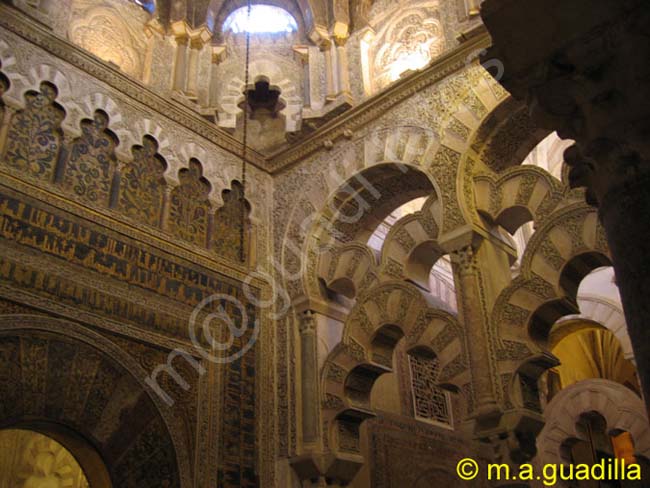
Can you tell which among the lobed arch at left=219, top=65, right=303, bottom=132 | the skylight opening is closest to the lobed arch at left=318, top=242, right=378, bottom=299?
the lobed arch at left=219, top=65, right=303, bottom=132

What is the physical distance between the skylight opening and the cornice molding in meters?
1.48

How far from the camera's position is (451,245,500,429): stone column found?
5.28 meters

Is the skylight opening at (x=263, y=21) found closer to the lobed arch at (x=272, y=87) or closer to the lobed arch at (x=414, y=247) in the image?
the lobed arch at (x=272, y=87)

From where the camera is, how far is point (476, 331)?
221 inches

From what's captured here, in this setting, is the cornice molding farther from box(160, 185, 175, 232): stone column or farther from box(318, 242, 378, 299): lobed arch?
box(318, 242, 378, 299): lobed arch

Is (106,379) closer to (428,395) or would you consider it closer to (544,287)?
(544,287)

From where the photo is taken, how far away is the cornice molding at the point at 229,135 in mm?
6035

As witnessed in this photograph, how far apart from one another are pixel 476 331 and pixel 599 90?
3324 millimetres

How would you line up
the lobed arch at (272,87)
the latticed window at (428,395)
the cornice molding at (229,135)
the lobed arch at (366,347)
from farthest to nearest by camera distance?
the latticed window at (428,395)
the lobed arch at (272,87)
the lobed arch at (366,347)
the cornice molding at (229,135)

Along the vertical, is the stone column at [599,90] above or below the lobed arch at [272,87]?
below

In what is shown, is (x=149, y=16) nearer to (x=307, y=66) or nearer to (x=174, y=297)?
(x=307, y=66)

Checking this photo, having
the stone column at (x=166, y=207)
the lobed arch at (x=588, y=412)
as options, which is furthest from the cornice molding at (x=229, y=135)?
the lobed arch at (x=588, y=412)

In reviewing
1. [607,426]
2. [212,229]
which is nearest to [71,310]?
[212,229]

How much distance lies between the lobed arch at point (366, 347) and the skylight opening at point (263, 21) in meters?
3.47
